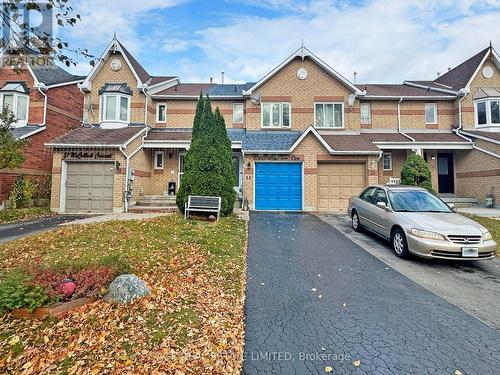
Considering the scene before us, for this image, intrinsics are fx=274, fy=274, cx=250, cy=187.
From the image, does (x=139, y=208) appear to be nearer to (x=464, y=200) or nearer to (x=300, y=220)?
(x=300, y=220)

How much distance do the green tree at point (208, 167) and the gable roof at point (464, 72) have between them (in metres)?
16.5

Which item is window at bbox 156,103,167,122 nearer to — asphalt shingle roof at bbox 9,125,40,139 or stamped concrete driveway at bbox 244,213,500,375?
asphalt shingle roof at bbox 9,125,40,139

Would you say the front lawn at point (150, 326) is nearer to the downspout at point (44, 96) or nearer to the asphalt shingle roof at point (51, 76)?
the downspout at point (44, 96)

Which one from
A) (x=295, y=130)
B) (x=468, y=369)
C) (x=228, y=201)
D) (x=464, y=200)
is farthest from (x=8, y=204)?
(x=464, y=200)

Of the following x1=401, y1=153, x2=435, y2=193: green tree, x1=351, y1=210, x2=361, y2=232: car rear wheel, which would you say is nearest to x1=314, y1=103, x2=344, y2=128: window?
x1=401, y1=153, x2=435, y2=193: green tree

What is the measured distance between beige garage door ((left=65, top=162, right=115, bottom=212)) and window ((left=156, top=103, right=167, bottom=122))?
196 inches

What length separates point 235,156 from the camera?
1694cm

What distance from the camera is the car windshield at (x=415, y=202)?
290 inches

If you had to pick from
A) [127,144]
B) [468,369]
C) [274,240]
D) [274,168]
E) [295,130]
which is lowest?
[468,369]

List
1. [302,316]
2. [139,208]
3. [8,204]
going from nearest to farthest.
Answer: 1. [302,316]
2. [8,204]
3. [139,208]

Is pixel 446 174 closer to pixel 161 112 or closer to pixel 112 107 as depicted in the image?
pixel 161 112

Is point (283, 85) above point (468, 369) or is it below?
above

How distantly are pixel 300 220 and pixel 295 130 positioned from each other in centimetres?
681

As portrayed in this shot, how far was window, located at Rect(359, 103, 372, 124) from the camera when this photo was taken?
17719 mm
